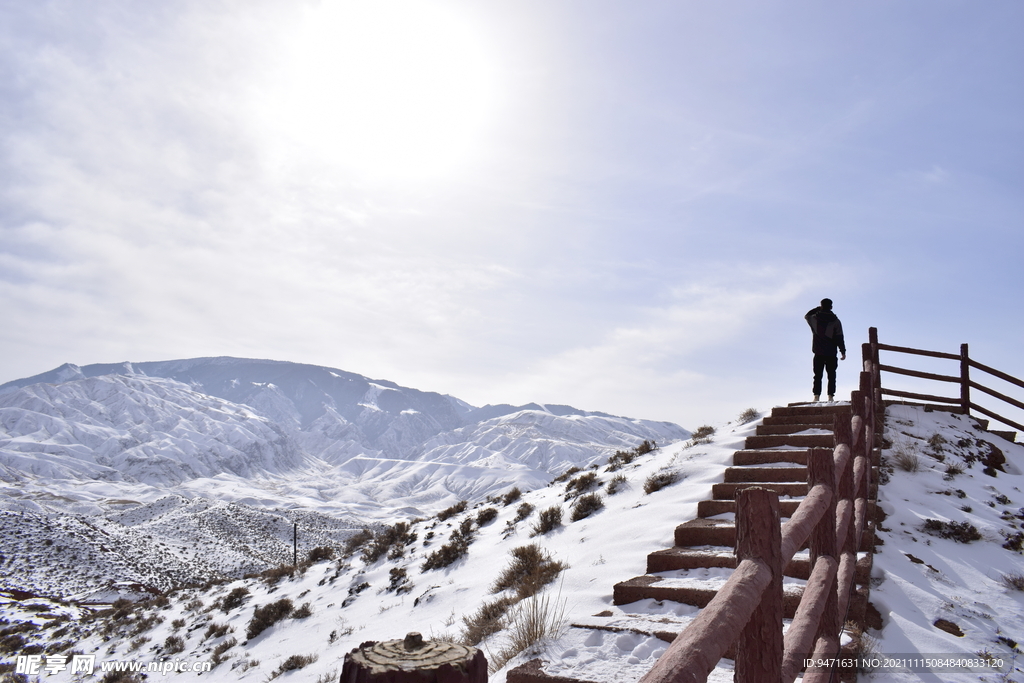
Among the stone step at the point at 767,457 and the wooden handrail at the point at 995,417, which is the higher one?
the wooden handrail at the point at 995,417

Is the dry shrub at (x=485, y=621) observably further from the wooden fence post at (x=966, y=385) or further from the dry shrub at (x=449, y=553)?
the wooden fence post at (x=966, y=385)

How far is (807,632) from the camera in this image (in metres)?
2.27

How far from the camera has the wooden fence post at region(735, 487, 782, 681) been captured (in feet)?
5.77

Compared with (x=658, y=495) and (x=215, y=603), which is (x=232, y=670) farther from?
(x=658, y=495)

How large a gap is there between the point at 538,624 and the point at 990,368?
41.6 feet

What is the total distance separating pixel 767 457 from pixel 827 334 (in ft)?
14.2

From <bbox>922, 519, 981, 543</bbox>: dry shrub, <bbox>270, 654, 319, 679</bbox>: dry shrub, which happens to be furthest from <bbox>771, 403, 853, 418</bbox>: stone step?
<bbox>270, 654, 319, 679</bbox>: dry shrub

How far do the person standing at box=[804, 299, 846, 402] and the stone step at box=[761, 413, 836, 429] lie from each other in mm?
1733

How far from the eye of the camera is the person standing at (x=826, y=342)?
33.8 ft

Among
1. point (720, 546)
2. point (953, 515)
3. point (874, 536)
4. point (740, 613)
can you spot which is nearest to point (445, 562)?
point (720, 546)

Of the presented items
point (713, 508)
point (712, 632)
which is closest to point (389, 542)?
point (713, 508)

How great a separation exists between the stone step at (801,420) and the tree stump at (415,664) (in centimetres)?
864

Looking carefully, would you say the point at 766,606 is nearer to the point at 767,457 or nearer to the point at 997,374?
the point at 767,457

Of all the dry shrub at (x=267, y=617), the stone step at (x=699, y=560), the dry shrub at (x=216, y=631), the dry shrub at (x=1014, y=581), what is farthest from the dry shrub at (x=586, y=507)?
the dry shrub at (x=216, y=631)
